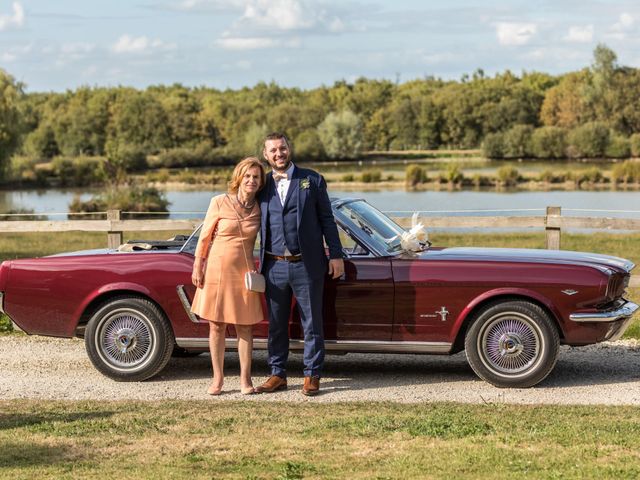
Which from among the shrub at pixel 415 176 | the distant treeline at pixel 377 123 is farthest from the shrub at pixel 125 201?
the distant treeline at pixel 377 123

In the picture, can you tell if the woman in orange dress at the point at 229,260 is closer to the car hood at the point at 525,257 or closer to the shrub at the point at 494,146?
the car hood at the point at 525,257

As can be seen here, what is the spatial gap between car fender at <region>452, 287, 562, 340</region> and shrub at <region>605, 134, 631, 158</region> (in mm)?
117907

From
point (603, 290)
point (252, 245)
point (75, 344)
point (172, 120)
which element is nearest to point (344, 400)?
point (252, 245)

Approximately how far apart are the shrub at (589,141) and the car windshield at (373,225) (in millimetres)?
117953

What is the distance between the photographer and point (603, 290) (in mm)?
8305

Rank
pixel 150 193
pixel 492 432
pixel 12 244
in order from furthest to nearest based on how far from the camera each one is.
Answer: pixel 150 193
pixel 12 244
pixel 492 432

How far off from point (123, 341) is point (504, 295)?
3.21 m

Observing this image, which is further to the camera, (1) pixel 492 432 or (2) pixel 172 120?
(2) pixel 172 120

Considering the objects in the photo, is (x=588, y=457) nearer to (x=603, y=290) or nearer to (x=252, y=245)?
(x=603, y=290)

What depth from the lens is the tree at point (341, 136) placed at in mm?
134375

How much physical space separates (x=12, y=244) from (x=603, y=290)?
24698mm

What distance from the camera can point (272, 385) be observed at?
845cm

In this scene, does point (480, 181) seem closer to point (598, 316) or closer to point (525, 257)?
point (525, 257)

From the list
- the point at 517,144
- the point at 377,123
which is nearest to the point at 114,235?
the point at 517,144
